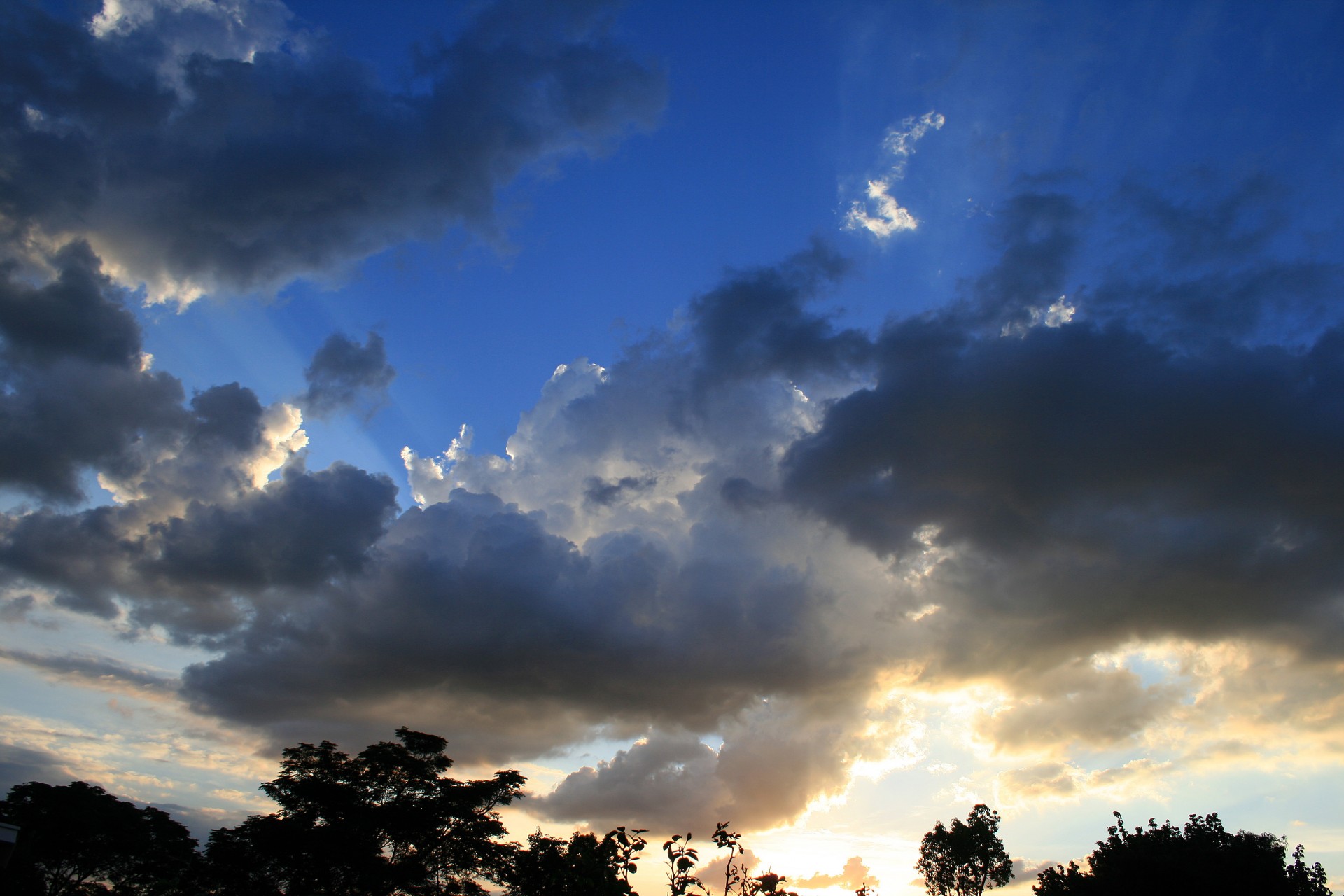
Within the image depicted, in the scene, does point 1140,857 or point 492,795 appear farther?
point 492,795

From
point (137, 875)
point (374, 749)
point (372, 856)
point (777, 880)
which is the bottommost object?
point (137, 875)

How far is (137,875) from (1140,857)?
69203 mm

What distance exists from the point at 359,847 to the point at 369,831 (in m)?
2.68

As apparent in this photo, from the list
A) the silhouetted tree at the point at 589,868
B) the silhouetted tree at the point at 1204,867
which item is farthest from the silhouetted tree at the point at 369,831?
the silhouetted tree at the point at 589,868

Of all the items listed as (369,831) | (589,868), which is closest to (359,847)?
(369,831)

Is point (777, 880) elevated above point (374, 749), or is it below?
below

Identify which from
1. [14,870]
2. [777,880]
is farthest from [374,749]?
[777,880]

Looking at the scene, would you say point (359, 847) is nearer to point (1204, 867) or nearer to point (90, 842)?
point (90, 842)

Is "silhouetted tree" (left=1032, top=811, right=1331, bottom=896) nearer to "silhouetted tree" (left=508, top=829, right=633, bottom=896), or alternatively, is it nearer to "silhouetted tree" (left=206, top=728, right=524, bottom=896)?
"silhouetted tree" (left=206, top=728, right=524, bottom=896)

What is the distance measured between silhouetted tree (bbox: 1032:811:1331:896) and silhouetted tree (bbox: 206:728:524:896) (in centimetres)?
3895

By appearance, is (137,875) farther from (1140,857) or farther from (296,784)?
(1140,857)

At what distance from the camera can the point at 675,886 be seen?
805cm

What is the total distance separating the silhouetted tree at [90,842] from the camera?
2020 inches

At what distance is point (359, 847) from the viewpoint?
4775 centimetres
